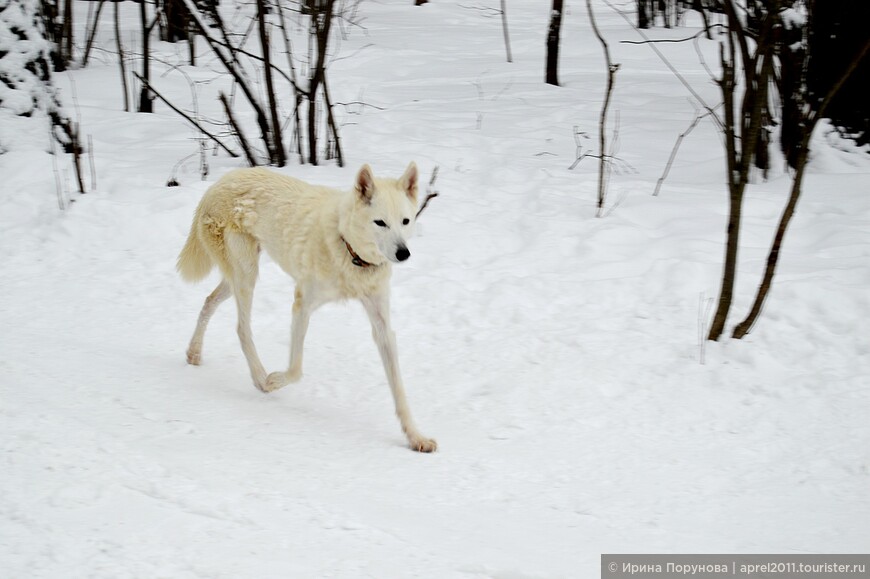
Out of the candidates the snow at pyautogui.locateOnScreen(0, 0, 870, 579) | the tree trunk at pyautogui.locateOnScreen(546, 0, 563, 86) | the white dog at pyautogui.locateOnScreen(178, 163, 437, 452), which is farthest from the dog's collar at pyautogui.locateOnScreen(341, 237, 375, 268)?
the tree trunk at pyautogui.locateOnScreen(546, 0, 563, 86)

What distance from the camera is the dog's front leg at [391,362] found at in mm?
4277

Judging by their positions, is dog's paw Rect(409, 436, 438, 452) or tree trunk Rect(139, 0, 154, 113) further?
tree trunk Rect(139, 0, 154, 113)

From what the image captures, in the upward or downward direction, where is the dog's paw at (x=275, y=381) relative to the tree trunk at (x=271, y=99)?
downward

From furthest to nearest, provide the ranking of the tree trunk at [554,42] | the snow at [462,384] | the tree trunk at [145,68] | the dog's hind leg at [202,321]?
the tree trunk at [554,42] < the tree trunk at [145,68] < the dog's hind leg at [202,321] < the snow at [462,384]

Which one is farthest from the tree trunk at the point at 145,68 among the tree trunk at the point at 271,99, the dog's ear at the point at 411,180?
the dog's ear at the point at 411,180

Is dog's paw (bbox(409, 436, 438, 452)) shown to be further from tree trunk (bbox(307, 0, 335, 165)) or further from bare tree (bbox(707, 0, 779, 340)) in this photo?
tree trunk (bbox(307, 0, 335, 165))

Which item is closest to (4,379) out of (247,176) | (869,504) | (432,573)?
(247,176)

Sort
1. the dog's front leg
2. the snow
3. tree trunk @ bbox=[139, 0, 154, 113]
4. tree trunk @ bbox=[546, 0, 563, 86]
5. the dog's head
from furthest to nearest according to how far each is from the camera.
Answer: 1. tree trunk @ bbox=[546, 0, 563, 86]
2. tree trunk @ bbox=[139, 0, 154, 113]
3. the dog's front leg
4. the dog's head
5. the snow

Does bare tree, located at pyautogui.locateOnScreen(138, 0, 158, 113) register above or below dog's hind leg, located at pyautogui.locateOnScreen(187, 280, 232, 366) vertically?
above

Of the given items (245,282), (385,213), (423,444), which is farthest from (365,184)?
(423,444)

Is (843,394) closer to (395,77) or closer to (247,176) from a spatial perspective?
(247,176)

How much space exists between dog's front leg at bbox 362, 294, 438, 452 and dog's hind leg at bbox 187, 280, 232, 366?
1.30 meters

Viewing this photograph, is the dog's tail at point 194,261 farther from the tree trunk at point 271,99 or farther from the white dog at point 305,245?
the tree trunk at point 271,99

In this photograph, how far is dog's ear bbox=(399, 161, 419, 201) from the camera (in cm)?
439
